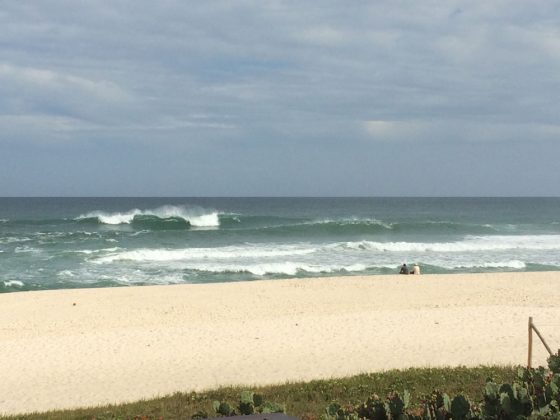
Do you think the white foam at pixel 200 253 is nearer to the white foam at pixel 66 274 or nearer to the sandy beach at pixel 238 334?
the white foam at pixel 66 274

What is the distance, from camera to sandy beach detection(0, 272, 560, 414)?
1035 cm

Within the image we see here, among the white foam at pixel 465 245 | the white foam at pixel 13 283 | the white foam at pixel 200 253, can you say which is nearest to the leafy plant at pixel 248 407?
the white foam at pixel 13 283

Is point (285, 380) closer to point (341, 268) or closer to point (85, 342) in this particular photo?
point (85, 342)

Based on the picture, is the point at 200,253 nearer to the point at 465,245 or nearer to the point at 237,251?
the point at 237,251

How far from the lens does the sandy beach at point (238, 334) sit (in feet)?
34.0

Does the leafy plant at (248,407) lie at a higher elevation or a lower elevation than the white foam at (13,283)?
higher

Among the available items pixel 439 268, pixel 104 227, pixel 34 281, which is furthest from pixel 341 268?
pixel 104 227

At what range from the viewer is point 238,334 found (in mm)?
13555

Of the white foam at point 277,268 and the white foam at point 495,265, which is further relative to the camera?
the white foam at point 495,265

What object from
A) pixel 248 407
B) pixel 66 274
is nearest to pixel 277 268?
pixel 66 274

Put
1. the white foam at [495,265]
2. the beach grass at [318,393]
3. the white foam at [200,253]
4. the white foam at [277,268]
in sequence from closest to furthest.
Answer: the beach grass at [318,393]
the white foam at [277,268]
the white foam at [495,265]
the white foam at [200,253]

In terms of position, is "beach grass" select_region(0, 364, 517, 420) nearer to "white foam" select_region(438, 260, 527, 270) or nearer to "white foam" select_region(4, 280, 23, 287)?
"white foam" select_region(4, 280, 23, 287)

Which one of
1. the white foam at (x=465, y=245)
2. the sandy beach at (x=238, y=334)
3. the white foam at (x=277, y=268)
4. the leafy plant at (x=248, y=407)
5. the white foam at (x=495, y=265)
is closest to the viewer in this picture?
the leafy plant at (x=248, y=407)

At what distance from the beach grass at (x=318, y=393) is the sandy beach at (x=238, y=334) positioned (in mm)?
1144
